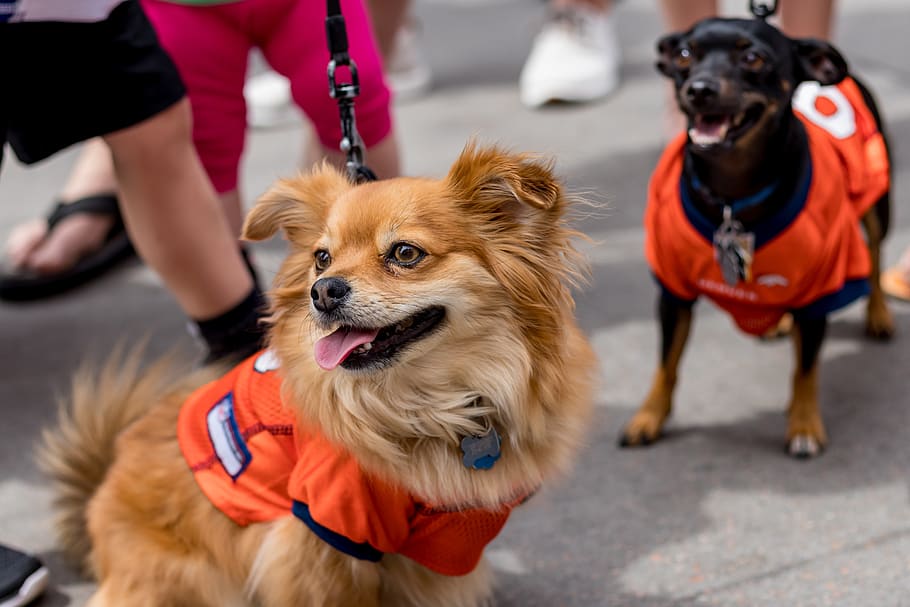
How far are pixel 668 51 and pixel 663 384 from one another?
91 cm

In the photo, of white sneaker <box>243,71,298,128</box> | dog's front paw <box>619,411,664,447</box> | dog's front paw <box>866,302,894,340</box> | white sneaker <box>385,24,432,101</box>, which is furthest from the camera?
white sneaker <box>385,24,432,101</box>

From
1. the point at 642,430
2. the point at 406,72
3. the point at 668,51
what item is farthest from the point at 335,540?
the point at 406,72

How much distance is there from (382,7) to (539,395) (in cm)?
273

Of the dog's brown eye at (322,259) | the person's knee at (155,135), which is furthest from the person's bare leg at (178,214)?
the dog's brown eye at (322,259)

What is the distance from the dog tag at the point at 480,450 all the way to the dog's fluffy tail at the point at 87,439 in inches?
32.6

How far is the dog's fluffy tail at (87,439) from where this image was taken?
2268 mm

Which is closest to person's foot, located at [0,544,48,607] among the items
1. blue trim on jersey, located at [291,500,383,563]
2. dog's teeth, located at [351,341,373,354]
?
blue trim on jersey, located at [291,500,383,563]

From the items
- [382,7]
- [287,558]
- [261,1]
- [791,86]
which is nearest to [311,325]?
[287,558]

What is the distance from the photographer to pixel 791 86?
258cm

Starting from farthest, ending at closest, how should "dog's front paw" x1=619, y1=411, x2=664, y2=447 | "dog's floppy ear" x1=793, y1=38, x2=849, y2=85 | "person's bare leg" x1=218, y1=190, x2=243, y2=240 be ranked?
"person's bare leg" x1=218, y1=190, x2=243, y2=240
"dog's front paw" x1=619, y1=411, x2=664, y2=447
"dog's floppy ear" x1=793, y1=38, x2=849, y2=85

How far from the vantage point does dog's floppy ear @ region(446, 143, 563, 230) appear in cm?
175

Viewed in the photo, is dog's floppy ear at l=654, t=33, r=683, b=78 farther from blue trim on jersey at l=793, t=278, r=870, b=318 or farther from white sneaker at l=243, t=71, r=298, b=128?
white sneaker at l=243, t=71, r=298, b=128

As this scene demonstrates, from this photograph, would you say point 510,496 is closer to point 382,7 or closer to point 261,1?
point 261,1

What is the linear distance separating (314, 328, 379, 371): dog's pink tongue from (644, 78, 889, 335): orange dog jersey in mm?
1136
